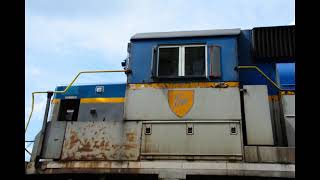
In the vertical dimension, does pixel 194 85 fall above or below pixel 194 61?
below

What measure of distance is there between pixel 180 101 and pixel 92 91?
1516 millimetres

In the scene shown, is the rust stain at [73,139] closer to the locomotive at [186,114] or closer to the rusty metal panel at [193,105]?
the locomotive at [186,114]

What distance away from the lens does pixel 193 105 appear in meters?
4.61

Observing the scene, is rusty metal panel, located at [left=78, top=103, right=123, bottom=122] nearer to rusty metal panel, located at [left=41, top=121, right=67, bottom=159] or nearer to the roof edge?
rusty metal panel, located at [left=41, top=121, right=67, bottom=159]

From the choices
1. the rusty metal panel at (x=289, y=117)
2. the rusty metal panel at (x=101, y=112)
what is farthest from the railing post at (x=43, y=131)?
the rusty metal panel at (x=289, y=117)

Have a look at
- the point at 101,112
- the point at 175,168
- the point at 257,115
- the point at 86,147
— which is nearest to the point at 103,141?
the point at 86,147

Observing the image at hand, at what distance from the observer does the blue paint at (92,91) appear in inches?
203

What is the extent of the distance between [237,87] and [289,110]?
0.76 m

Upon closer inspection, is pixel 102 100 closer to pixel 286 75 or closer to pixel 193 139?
pixel 193 139

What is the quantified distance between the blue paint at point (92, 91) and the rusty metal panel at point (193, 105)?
381mm

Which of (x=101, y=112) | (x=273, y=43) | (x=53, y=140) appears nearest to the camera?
(x=53, y=140)

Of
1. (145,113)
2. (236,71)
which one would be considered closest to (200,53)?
(236,71)

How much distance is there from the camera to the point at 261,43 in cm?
520
